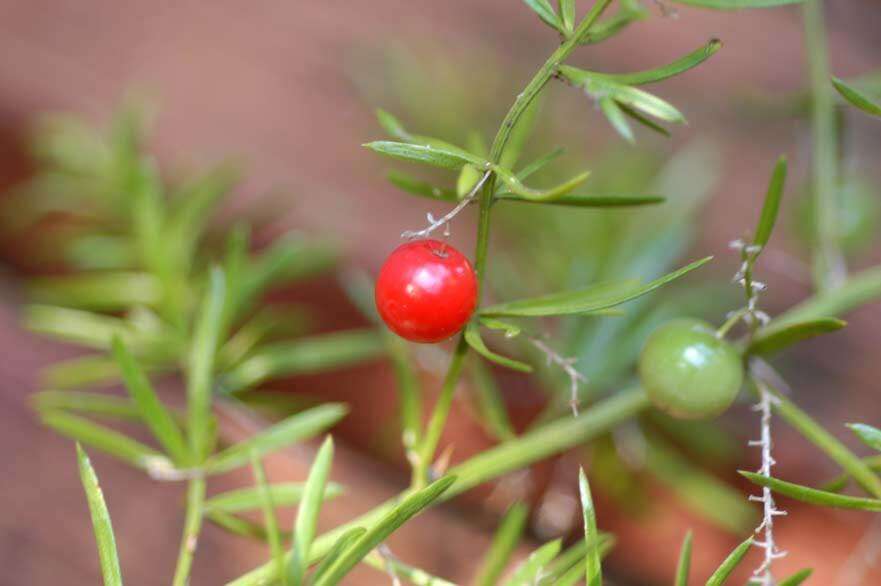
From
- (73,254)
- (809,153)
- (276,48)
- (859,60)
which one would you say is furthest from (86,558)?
(859,60)

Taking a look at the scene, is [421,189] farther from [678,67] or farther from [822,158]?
[822,158]

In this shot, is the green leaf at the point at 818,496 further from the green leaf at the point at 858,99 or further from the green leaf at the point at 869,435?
the green leaf at the point at 858,99

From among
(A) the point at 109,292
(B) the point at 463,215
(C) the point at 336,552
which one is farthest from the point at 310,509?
(B) the point at 463,215

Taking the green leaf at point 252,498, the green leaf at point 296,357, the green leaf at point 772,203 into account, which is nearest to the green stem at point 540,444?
the green leaf at point 252,498

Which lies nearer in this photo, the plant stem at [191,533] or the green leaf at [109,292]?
the plant stem at [191,533]

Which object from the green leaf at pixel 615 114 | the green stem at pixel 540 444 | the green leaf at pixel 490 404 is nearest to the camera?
the green leaf at pixel 615 114

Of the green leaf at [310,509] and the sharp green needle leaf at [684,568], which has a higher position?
the green leaf at [310,509]

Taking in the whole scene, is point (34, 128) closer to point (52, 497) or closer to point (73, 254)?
point (73, 254)
